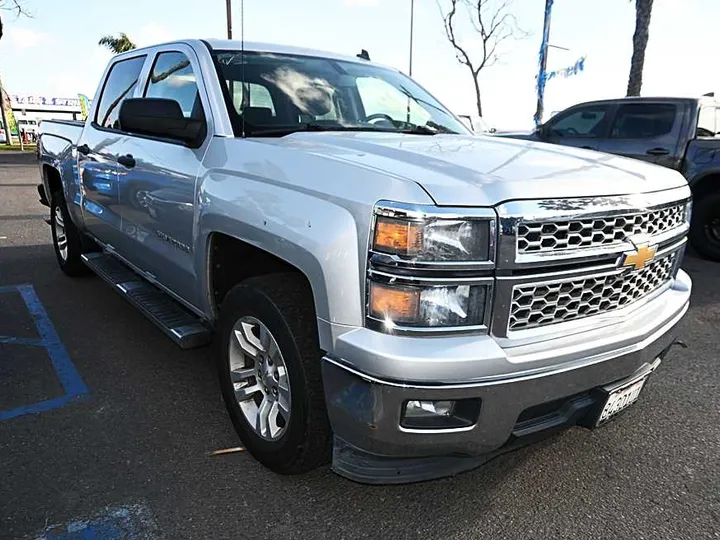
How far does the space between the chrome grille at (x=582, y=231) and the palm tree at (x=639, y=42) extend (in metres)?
13.8

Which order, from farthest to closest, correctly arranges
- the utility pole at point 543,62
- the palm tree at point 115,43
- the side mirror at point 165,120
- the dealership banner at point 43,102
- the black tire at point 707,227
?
the dealership banner at point 43,102
the palm tree at point 115,43
the utility pole at point 543,62
the black tire at point 707,227
the side mirror at point 165,120

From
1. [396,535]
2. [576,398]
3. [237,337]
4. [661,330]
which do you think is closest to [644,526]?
[576,398]

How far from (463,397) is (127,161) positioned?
274 centimetres

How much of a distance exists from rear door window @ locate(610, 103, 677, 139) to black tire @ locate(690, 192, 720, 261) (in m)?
1.03

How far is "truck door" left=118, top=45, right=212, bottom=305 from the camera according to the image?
9.76 feet

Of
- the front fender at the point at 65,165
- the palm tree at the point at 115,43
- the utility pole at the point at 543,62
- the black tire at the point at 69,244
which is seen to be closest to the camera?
the front fender at the point at 65,165

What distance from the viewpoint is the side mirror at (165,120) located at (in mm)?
2773

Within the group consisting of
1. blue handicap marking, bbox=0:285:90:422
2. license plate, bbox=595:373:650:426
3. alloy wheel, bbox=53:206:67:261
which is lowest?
blue handicap marking, bbox=0:285:90:422

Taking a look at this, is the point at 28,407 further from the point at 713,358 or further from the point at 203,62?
the point at 713,358

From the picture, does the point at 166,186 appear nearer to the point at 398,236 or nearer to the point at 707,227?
the point at 398,236

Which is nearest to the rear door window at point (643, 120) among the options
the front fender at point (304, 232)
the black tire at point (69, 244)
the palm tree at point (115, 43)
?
the front fender at point (304, 232)

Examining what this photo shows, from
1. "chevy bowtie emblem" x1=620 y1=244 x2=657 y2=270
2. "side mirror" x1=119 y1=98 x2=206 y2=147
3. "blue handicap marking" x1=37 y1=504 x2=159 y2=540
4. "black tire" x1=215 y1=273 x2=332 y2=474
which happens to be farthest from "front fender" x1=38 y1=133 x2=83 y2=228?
"chevy bowtie emblem" x1=620 y1=244 x2=657 y2=270

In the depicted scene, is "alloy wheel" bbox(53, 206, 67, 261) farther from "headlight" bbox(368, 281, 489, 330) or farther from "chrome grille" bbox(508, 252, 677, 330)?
"chrome grille" bbox(508, 252, 677, 330)

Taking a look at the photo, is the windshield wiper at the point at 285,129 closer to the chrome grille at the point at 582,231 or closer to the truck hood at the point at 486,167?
the truck hood at the point at 486,167
